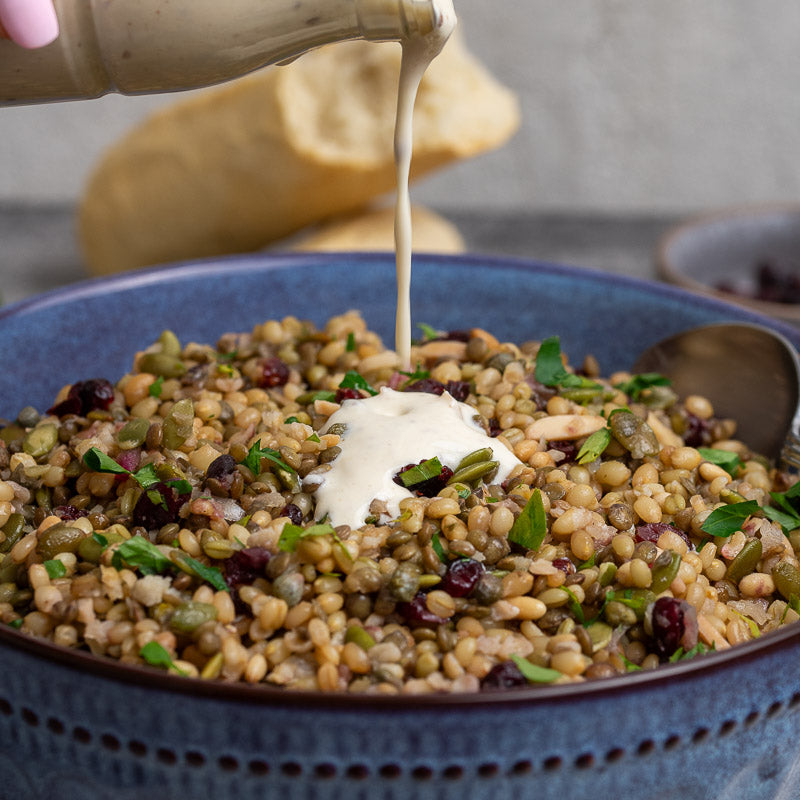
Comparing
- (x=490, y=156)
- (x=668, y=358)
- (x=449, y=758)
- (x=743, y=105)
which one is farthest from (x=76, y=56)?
(x=743, y=105)

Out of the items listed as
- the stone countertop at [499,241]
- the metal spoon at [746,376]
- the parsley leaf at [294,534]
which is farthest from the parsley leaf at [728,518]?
the stone countertop at [499,241]

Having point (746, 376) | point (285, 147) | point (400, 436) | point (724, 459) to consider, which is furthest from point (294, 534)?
point (285, 147)

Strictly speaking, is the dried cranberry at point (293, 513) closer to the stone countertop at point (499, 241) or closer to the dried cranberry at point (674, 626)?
the dried cranberry at point (674, 626)

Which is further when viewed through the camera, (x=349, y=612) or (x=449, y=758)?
(x=349, y=612)

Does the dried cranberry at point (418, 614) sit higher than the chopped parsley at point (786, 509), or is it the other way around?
the dried cranberry at point (418, 614)

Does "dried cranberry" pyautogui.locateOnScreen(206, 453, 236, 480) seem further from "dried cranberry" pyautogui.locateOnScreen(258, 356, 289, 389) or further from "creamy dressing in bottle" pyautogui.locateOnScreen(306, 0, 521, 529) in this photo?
"dried cranberry" pyautogui.locateOnScreen(258, 356, 289, 389)

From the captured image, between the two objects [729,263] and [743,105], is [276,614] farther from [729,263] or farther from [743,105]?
[743,105]

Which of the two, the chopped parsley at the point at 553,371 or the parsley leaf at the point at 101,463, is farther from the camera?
the chopped parsley at the point at 553,371
